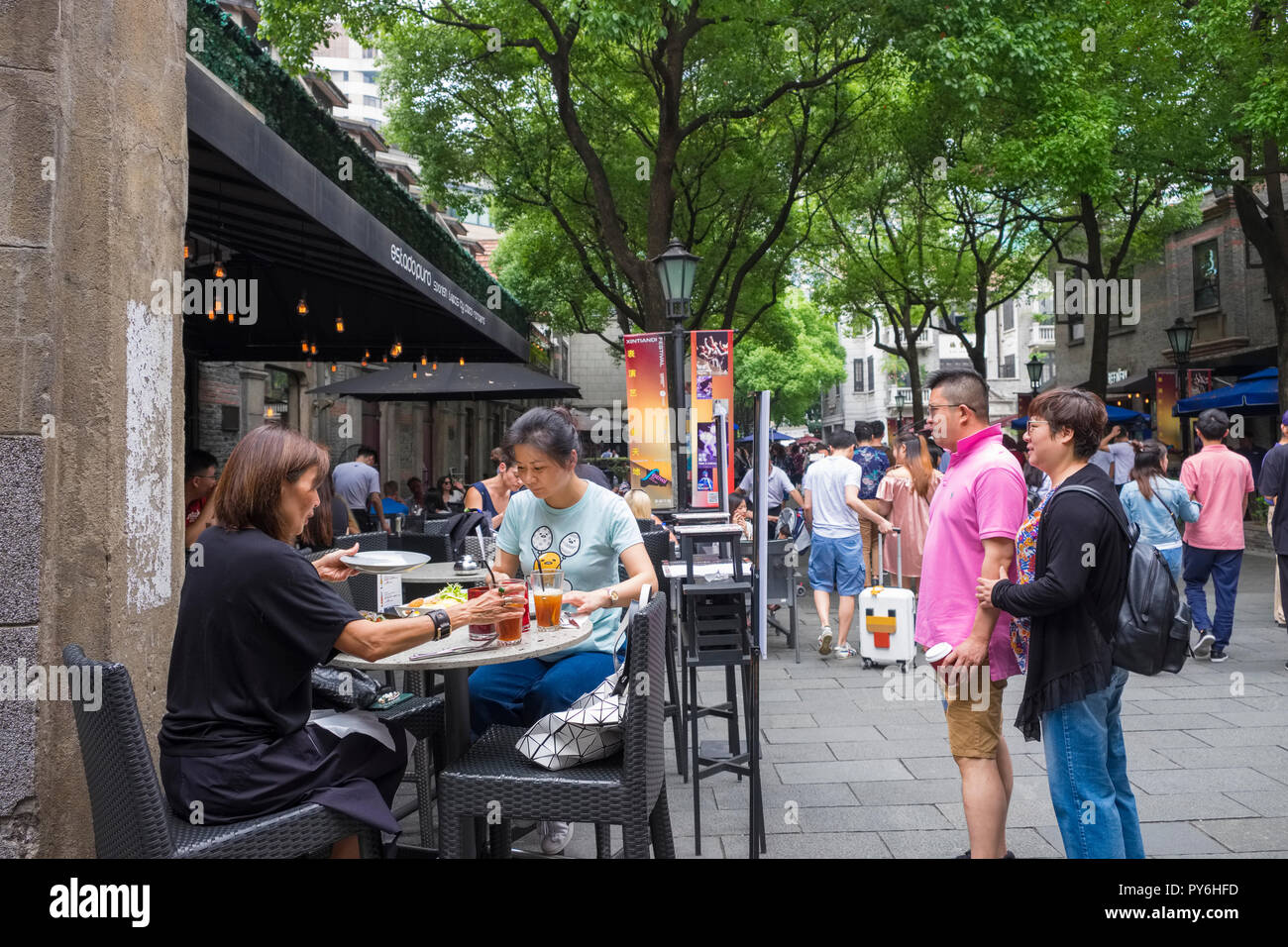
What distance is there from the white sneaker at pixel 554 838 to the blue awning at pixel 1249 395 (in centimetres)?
1825

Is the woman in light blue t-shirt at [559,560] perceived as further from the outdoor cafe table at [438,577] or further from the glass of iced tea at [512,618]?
the outdoor cafe table at [438,577]

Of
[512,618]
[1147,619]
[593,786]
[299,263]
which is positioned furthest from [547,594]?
[299,263]

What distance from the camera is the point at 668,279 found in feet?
35.5

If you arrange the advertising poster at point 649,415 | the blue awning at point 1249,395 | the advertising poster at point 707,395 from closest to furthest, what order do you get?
the advertising poster at point 707,395 → the advertising poster at point 649,415 → the blue awning at point 1249,395

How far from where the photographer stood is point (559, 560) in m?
4.00

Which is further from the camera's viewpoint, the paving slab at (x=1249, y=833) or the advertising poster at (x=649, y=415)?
the advertising poster at (x=649, y=415)

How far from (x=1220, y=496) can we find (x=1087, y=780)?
20.3 ft

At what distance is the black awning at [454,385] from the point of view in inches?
510

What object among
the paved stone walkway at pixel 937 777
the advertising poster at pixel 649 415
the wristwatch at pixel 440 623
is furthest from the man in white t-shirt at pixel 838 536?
the wristwatch at pixel 440 623

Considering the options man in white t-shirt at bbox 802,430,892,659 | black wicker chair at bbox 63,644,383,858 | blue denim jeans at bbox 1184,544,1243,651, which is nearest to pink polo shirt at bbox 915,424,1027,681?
black wicker chair at bbox 63,644,383,858

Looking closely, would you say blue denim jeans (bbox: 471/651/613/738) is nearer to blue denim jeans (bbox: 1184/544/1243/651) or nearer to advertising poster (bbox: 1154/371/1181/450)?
blue denim jeans (bbox: 1184/544/1243/651)

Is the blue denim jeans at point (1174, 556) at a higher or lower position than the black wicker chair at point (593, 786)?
higher

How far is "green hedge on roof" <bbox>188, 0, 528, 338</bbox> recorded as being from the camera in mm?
5770

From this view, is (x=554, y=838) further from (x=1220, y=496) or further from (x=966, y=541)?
(x=1220, y=496)
